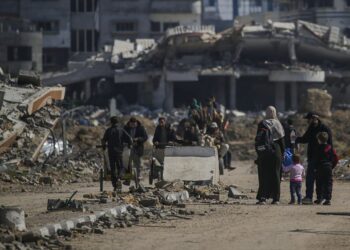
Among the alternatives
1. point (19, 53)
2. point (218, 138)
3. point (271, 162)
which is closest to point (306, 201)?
point (271, 162)

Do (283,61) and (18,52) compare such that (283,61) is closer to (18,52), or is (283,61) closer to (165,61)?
(165,61)

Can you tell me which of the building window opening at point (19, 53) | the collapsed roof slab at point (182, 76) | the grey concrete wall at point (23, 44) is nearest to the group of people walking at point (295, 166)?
the collapsed roof slab at point (182, 76)

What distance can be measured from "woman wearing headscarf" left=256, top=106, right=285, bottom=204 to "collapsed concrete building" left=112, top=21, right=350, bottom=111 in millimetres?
51443

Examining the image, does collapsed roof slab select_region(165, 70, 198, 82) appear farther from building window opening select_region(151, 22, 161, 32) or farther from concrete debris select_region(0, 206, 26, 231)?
concrete debris select_region(0, 206, 26, 231)

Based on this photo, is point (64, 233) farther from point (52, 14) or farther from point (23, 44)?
point (52, 14)

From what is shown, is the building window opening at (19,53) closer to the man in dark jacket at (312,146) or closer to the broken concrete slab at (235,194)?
the broken concrete slab at (235,194)

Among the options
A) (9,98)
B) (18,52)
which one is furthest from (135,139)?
(18,52)

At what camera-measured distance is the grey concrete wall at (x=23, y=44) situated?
7769 cm

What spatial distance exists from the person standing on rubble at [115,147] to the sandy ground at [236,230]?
2576mm

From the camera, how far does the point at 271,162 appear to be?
22234 mm

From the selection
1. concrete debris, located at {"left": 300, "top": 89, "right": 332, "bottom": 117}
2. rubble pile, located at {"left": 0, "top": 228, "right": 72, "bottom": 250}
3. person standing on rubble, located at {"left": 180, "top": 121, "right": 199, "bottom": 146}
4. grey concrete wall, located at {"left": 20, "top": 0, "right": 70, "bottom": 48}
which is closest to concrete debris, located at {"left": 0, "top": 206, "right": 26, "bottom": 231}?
rubble pile, located at {"left": 0, "top": 228, "right": 72, "bottom": 250}

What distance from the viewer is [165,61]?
75.1 meters

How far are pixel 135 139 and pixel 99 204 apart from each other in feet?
24.2

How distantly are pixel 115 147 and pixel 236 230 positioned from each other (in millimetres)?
7688
